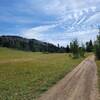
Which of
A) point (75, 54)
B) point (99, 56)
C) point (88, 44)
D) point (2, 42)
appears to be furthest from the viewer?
point (2, 42)

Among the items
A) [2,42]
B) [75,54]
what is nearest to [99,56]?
[75,54]

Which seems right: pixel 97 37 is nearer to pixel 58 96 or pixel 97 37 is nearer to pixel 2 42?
pixel 58 96

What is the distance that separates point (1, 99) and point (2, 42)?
584 ft

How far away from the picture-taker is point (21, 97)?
12820 mm

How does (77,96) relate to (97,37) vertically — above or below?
below

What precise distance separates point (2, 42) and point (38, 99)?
7050 inches

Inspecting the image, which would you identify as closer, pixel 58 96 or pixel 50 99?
pixel 50 99

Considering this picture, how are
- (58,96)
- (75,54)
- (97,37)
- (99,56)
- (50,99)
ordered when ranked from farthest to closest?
(75,54)
(97,37)
(99,56)
(58,96)
(50,99)

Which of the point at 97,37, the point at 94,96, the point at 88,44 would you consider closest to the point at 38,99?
the point at 94,96

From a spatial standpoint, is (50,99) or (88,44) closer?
(50,99)

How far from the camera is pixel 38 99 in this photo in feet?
39.0

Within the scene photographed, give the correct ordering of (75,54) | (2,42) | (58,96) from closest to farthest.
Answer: (58,96) < (75,54) < (2,42)

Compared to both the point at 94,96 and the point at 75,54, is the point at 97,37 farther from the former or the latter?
the point at 94,96

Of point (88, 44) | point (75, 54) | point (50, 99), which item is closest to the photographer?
point (50, 99)
